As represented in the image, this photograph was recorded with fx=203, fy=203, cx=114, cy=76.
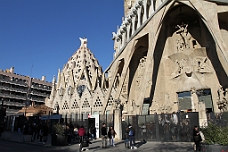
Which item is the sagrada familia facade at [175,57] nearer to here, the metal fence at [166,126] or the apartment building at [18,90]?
the metal fence at [166,126]

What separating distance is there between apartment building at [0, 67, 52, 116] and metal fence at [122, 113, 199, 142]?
4322 cm

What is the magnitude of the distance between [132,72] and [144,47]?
3797mm

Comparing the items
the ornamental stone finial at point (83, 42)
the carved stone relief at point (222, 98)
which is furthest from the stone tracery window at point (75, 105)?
the carved stone relief at point (222, 98)

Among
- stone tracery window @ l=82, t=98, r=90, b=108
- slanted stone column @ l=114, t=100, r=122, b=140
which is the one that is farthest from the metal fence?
stone tracery window @ l=82, t=98, r=90, b=108

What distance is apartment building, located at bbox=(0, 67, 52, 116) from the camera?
56656mm

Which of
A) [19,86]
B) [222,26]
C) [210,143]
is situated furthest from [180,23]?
[19,86]

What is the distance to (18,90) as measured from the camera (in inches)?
2416

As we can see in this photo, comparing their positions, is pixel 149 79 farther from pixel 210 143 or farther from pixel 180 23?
pixel 210 143

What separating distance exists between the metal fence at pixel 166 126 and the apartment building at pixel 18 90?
43.2m

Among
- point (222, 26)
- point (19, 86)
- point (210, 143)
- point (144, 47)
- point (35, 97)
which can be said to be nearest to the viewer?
point (210, 143)

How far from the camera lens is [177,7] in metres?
22.8

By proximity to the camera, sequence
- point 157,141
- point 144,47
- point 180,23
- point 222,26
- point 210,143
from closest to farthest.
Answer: point 210,143 < point 157,141 < point 222,26 < point 180,23 < point 144,47

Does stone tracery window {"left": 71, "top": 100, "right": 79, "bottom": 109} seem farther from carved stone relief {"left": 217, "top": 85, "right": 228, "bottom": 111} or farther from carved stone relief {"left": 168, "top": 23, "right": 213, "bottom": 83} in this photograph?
carved stone relief {"left": 217, "top": 85, "right": 228, "bottom": 111}

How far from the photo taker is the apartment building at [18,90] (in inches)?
2231
